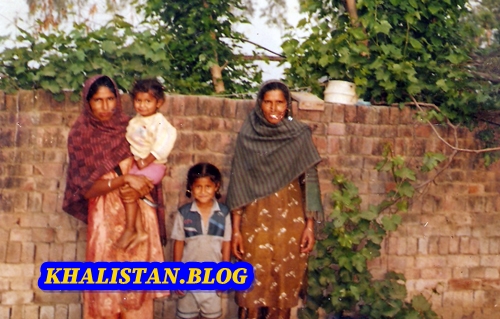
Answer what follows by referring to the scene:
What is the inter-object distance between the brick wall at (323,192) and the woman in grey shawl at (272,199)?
0.41 meters

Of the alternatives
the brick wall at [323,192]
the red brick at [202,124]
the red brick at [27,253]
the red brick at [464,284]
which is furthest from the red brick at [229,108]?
the red brick at [464,284]

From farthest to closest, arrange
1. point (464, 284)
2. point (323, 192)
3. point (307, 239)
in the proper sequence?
point (464, 284) → point (323, 192) → point (307, 239)

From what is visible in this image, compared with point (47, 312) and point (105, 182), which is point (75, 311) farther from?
point (105, 182)

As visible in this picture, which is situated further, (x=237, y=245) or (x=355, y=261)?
(x=355, y=261)

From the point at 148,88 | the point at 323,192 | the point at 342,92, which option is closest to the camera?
the point at 148,88

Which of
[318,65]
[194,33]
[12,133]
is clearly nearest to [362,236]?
[318,65]

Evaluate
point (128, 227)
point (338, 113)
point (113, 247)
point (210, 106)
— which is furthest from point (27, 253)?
point (338, 113)

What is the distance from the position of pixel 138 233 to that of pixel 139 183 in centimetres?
31

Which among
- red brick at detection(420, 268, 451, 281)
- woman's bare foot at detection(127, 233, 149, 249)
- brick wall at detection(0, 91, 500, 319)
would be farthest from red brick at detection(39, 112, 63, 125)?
red brick at detection(420, 268, 451, 281)

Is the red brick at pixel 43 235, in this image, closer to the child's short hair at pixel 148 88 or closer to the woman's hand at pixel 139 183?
the woman's hand at pixel 139 183

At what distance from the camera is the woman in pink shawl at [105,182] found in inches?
155

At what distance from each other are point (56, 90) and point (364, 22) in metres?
2.38

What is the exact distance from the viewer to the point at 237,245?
420 cm

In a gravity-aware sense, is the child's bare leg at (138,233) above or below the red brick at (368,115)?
below
